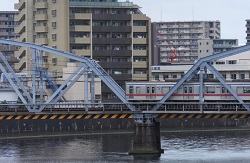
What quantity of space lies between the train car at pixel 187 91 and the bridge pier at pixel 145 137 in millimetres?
9013

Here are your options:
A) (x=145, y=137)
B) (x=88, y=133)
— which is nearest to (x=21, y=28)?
(x=88, y=133)

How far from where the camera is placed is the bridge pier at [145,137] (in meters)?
97.6

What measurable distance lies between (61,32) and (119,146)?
58.2m

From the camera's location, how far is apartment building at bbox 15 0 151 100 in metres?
171

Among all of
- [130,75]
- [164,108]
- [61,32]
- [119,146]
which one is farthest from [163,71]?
[164,108]

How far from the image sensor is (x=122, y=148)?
372 ft

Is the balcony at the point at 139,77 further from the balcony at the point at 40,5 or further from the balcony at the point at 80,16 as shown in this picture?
the balcony at the point at 40,5

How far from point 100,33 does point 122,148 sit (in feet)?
207

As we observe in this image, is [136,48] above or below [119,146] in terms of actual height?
above

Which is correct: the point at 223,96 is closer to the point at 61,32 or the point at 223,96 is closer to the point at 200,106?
the point at 200,106

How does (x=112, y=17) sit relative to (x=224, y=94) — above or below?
above

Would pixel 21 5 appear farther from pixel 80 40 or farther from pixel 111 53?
pixel 111 53

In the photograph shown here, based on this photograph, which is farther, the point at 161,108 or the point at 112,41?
the point at 112,41

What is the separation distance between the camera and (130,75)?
573 ft
